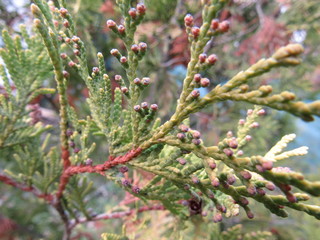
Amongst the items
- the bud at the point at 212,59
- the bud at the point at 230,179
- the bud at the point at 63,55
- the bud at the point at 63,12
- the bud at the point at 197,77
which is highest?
the bud at the point at 63,12

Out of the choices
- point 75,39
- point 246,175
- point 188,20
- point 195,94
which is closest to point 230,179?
point 246,175

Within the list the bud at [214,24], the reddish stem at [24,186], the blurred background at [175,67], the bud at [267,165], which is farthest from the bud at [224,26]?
the blurred background at [175,67]

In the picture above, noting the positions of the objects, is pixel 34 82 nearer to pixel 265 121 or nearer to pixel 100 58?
pixel 100 58

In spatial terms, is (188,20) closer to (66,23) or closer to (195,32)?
(195,32)

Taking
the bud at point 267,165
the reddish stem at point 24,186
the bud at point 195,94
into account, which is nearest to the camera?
the bud at point 267,165

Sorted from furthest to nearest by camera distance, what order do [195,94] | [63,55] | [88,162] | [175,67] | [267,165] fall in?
[175,67], [88,162], [63,55], [195,94], [267,165]

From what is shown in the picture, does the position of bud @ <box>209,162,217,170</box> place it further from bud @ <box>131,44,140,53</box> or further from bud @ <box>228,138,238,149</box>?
bud @ <box>131,44,140,53</box>

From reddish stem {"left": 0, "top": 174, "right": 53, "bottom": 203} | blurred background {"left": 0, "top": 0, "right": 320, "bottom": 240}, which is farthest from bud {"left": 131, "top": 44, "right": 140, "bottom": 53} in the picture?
blurred background {"left": 0, "top": 0, "right": 320, "bottom": 240}

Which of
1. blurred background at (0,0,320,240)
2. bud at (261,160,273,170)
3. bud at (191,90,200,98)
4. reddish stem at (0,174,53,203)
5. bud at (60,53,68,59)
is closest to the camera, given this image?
bud at (261,160,273,170)

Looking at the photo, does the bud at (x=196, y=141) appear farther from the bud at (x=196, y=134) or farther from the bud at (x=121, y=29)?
the bud at (x=121, y=29)

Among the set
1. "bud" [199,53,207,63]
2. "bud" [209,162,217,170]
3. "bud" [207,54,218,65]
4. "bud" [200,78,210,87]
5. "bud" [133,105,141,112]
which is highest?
"bud" [199,53,207,63]

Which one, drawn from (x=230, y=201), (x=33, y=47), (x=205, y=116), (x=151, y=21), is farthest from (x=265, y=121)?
(x=33, y=47)
